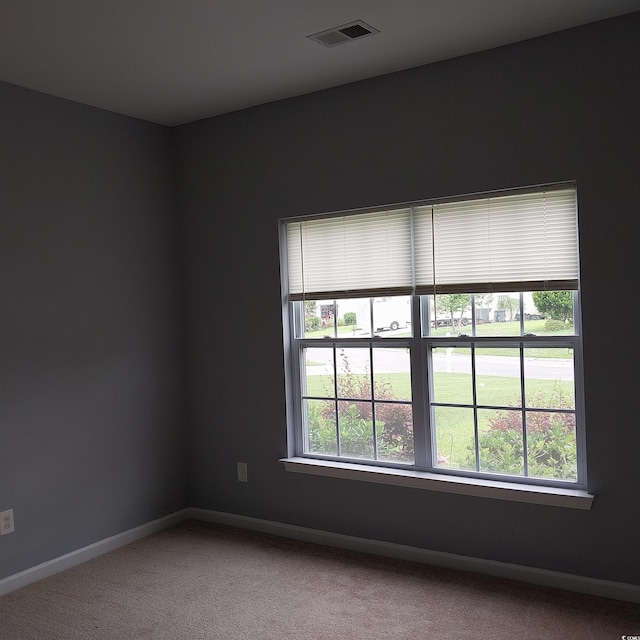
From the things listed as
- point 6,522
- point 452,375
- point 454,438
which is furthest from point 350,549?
point 6,522

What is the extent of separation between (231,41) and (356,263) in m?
1.41

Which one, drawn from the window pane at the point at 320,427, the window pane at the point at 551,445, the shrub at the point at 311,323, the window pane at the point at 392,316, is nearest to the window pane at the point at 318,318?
the shrub at the point at 311,323

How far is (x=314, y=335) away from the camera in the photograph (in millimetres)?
4207

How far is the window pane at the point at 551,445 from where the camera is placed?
3.37 m

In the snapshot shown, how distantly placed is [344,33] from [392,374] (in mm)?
1851

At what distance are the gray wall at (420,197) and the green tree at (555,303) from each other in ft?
0.46

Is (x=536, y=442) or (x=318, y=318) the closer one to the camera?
(x=536, y=442)

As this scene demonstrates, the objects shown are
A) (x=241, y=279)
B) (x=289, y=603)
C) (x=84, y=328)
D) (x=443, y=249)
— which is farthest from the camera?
(x=241, y=279)

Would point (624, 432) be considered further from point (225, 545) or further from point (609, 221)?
point (225, 545)

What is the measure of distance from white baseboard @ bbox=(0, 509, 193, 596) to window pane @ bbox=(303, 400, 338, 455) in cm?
111

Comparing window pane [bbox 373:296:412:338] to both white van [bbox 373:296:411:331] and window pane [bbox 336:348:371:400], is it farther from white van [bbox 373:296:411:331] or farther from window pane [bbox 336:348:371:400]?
window pane [bbox 336:348:371:400]

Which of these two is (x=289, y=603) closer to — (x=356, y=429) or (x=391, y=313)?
(x=356, y=429)

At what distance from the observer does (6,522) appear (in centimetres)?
358

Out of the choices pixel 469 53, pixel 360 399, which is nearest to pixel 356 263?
pixel 360 399
